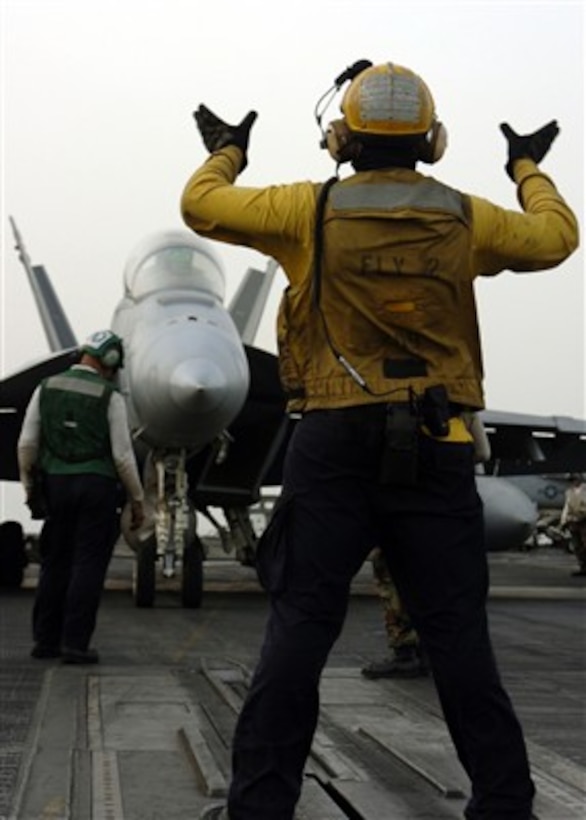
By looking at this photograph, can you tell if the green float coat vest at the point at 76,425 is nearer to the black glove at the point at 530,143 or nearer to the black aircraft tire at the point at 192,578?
the black glove at the point at 530,143

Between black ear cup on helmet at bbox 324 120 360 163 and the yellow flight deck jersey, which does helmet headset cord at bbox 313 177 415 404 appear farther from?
black ear cup on helmet at bbox 324 120 360 163

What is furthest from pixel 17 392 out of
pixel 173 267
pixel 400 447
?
pixel 400 447

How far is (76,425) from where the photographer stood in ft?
22.6

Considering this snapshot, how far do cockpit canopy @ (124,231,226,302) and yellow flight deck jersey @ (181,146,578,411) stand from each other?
8021 mm

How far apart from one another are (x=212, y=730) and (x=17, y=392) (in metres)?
9.30

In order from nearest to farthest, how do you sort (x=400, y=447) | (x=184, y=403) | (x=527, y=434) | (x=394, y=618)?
(x=400, y=447) < (x=394, y=618) < (x=184, y=403) < (x=527, y=434)

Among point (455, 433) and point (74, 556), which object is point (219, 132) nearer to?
point (455, 433)

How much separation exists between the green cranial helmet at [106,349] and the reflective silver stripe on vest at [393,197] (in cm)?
424

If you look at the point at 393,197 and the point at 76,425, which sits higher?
the point at 393,197

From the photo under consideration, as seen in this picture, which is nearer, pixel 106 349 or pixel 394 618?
pixel 394 618

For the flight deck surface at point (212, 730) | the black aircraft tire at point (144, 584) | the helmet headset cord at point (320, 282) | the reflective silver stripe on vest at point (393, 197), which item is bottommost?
the black aircraft tire at point (144, 584)

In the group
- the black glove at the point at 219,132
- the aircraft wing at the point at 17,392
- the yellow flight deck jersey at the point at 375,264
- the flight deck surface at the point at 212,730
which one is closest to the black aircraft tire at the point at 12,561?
the aircraft wing at the point at 17,392

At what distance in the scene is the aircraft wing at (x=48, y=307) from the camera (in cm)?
1789

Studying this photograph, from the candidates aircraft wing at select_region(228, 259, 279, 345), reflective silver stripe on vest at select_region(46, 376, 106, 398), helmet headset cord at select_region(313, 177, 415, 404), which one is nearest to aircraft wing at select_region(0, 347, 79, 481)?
aircraft wing at select_region(228, 259, 279, 345)
